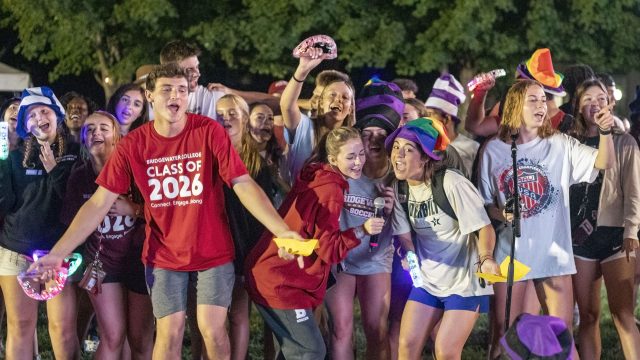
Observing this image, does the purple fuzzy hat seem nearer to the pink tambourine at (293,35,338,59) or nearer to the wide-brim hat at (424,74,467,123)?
the pink tambourine at (293,35,338,59)

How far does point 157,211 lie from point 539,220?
2.50 metres

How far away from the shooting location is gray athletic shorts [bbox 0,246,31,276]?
6465 millimetres

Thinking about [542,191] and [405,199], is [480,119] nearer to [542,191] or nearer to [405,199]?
[542,191]

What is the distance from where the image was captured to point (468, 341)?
8.47 meters

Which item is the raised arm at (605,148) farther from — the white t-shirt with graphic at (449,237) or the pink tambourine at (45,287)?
the pink tambourine at (45,287)

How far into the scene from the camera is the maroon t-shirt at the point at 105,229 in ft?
20.7

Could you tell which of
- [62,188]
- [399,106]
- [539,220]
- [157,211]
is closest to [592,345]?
[539,220]

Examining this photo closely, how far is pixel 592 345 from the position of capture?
6.94 m

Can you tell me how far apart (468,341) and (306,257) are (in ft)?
10.0

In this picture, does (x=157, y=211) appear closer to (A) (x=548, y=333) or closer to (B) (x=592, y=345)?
(A) (x=548, y=333)

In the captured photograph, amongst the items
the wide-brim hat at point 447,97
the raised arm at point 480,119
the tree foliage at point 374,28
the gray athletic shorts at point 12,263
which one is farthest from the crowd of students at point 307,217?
the tree foliage at point 374,28

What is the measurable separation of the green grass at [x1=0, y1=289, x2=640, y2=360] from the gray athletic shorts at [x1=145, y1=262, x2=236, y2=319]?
2.30m

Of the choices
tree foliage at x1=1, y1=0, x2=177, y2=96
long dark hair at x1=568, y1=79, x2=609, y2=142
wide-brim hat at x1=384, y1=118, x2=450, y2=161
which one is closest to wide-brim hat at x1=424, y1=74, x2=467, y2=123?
long dark hair at x1=568, y1=79, x2=609, y2=142

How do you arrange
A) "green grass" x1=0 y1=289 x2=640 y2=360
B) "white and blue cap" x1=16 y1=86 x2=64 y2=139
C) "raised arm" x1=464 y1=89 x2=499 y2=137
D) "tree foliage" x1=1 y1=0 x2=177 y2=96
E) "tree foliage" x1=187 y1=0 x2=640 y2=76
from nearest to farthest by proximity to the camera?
"white and blue cap" x1=16 y1=86 x2=64 y2=139, "raised arm" x1=464 y1=89 x2=499 y2=137, "green grass" x1=0 y1=289 x2=640 y2=360, "tree foliage" x1=187 y1=0 x2=640 y2=76, "tree foliage" x1=1 y1=0 x2=177 y2=96
